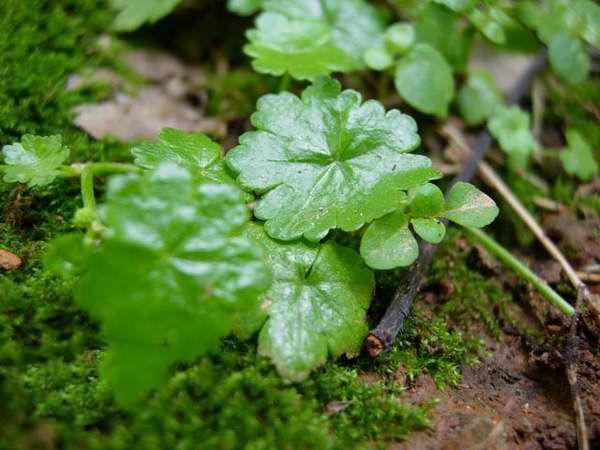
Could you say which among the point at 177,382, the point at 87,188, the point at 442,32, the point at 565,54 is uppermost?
the point at 565,54

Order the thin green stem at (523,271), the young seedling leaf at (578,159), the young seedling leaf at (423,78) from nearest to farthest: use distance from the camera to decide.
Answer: the thin green stem at (523,271) → the young seedling leaf at (423,78) → the young seedling leaf at (578,159)

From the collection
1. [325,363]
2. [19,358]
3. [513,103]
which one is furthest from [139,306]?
[513,103]

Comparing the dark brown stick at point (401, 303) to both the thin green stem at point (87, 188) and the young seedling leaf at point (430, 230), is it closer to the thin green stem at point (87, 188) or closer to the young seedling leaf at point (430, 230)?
the young seedling leaf at point (430, 230)

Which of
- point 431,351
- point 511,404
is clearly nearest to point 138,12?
point 431,351

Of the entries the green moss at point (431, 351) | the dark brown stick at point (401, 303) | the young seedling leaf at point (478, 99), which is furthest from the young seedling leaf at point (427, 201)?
the young seedling leaf at point (478, 99)

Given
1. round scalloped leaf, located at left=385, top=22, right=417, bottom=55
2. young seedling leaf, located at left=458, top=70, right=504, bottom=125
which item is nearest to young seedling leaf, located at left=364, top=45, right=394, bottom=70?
round scalloped leaf, located at left=385, top=22, right=417, bottom=55

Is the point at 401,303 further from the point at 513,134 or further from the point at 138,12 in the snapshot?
the point at 138,12
